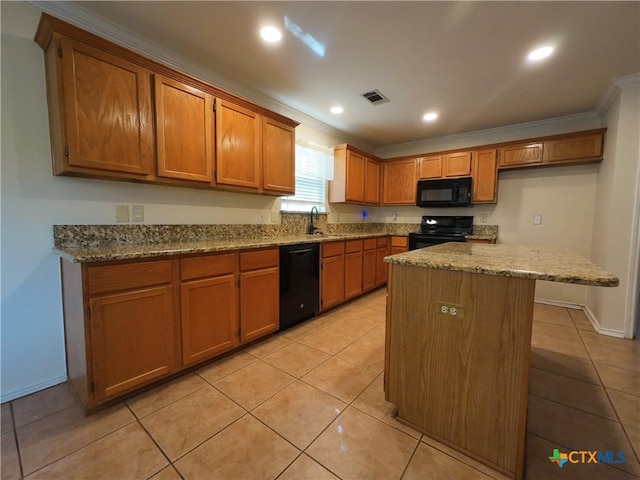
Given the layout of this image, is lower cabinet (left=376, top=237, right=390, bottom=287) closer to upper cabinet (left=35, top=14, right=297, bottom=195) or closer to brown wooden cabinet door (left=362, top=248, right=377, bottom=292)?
brown wooden cabinet door (left=362, top=248, right=377, bottom=292)

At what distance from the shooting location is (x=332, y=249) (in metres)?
3.29

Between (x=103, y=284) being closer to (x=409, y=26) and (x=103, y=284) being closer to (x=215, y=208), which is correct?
(x=215, y=208)

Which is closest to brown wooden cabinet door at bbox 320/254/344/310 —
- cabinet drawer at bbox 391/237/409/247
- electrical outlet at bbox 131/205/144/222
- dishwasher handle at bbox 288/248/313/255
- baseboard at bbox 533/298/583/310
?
dishwasher handle at bbox 288/248/313/255

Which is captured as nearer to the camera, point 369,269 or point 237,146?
point 237,146

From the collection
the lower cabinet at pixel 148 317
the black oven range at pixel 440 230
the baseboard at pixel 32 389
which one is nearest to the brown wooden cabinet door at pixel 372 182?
the black oven range at pixel 440 230

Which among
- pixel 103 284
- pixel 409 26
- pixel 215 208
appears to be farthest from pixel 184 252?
pixel 409 26

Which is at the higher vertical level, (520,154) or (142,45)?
(142,45)

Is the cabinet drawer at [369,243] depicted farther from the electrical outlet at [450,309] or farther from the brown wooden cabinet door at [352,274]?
the electrical outlet at [450,309]

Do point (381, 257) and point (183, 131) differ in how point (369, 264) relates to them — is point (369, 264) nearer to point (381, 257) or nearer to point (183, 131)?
point (381, 257)

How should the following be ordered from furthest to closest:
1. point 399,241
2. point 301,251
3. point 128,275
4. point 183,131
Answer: point 399,241 → point 301,251 → point 183,131 → point 128,275

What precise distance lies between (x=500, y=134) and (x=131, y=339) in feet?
16.5

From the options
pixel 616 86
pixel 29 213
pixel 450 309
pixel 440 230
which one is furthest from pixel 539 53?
pixel 29 213

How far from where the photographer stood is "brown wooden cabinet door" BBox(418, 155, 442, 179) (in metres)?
4.33

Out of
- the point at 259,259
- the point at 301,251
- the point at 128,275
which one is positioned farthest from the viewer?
the point at 301,251
